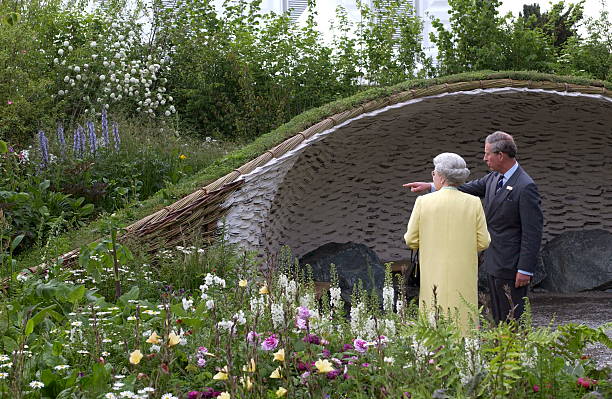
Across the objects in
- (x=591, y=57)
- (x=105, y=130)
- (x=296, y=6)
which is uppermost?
(x=296, y=6)

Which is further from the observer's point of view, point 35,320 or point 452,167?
point 452,167

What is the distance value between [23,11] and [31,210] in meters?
6.52

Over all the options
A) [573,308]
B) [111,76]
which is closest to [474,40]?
[573,308]

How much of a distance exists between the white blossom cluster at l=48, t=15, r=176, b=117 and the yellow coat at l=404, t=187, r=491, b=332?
19.9 ft

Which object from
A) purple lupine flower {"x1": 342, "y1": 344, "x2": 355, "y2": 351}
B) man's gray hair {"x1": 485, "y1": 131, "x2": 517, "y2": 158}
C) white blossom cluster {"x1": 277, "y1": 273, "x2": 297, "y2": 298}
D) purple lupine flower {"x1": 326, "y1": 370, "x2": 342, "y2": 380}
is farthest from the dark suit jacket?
purple lupine flower {"x1": 326, "y1": 370, "x2": 342, "y2": 380}

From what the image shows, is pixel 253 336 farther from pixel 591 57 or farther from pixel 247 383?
pixel 591 57

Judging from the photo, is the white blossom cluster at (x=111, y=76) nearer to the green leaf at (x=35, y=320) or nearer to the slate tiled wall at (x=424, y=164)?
the slate tiled wall at (x=424, y=164)

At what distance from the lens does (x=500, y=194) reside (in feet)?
16.3

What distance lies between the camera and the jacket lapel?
16.1 ft

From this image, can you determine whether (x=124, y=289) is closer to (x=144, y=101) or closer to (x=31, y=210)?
(x=31, y=210)

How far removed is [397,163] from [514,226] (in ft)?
13.4

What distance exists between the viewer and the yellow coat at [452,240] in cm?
454

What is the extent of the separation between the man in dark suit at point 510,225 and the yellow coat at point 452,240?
367 mm

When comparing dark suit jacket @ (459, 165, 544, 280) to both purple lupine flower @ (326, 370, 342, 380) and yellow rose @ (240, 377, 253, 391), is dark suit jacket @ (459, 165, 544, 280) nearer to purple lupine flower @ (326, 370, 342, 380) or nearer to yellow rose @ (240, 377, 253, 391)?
purple lupine flower @ (326, 370, 342, 380)
